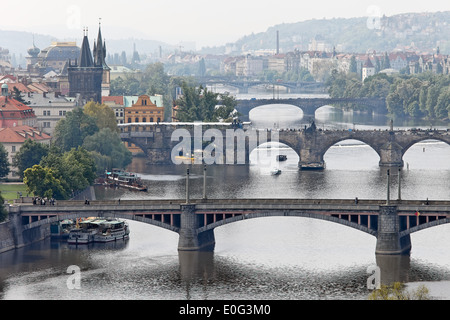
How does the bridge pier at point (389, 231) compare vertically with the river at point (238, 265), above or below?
above

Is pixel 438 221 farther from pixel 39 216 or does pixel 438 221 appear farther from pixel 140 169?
pixel 140 169

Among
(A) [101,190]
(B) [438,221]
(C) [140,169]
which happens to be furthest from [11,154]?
(B) [438,221]

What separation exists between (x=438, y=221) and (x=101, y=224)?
28569 millimetres

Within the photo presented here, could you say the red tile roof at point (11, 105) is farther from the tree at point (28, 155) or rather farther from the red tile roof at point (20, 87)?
the tree at point (28, 155)

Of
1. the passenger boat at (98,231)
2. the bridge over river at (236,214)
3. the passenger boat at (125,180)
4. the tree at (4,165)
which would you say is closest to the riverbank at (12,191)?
the tree at (4,165)

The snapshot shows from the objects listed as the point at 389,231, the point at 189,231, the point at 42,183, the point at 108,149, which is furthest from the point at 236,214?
the point at 108,149

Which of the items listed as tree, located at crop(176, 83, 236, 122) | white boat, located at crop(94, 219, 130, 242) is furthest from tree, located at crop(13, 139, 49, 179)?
tree, located at crop(176, 83, 236, 122)

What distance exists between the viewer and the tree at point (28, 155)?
130 meters

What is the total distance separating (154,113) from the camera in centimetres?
19262

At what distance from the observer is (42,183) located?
112938mm

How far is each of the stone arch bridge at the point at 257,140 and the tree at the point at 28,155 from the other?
3624 cm

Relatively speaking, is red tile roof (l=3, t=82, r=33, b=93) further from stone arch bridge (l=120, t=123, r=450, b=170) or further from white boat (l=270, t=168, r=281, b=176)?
white boat (l=270, t=168, r=281, b=176)

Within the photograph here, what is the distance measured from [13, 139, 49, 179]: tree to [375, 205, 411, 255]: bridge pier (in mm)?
45381

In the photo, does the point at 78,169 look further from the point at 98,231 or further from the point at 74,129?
the point at 74,129
